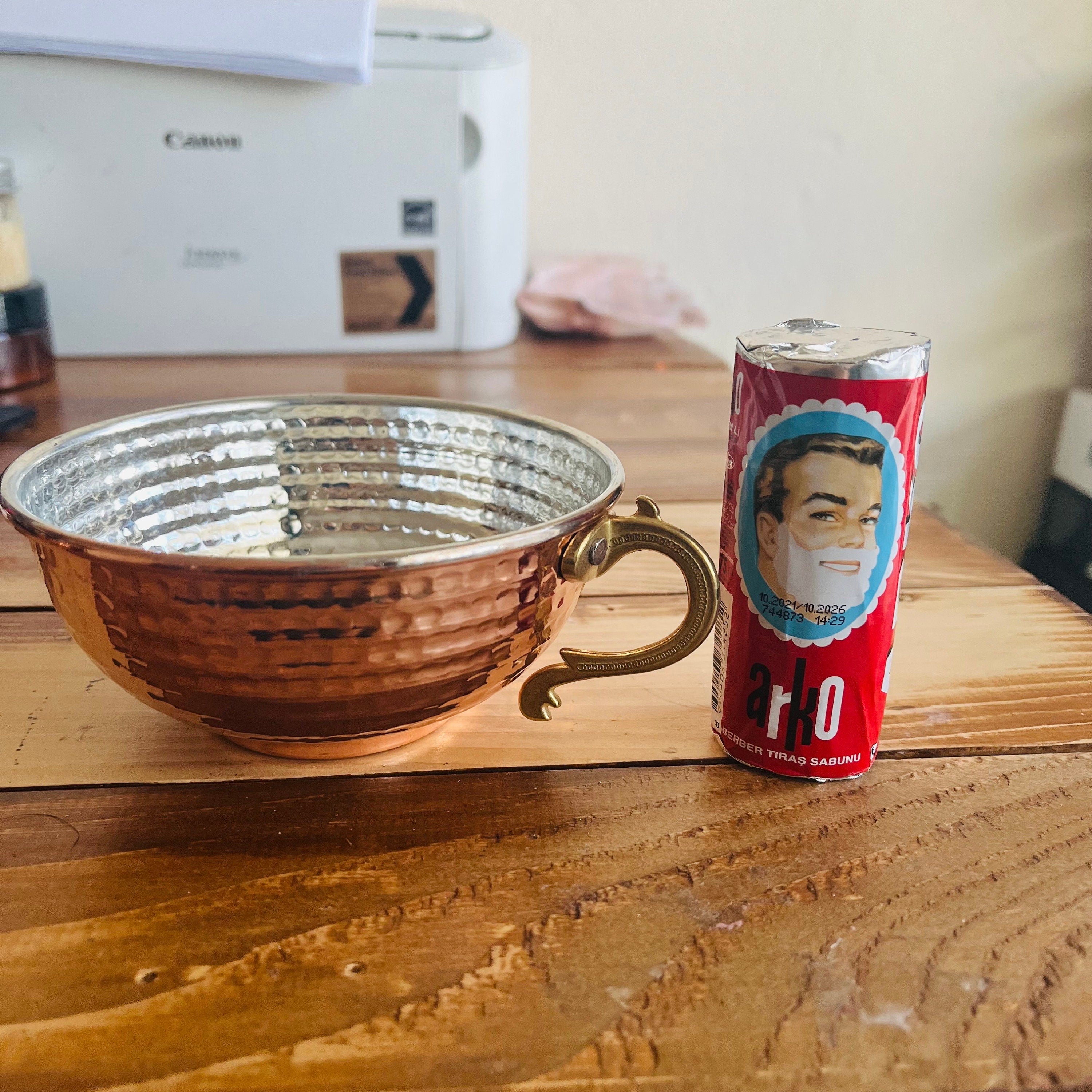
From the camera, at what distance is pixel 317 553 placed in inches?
18.9

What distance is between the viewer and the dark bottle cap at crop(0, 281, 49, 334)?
89cm

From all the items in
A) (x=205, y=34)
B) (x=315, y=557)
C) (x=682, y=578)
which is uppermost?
(x=205, y=34)

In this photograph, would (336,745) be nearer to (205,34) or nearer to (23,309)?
(23,309)

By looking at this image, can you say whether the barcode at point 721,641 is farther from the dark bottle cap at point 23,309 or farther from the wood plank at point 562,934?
the dark bottle cap at point 23,309

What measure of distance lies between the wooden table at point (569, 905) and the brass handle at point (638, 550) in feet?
0.14

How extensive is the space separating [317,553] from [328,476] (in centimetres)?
4

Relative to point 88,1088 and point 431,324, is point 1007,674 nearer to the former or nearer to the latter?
point 88,1088

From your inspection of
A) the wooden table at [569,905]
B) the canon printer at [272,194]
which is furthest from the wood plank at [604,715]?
the canon printer at [272,194]

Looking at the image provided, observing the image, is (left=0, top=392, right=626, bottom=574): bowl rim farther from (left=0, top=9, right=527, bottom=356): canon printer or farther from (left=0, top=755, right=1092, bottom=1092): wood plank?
(left=0, top=9, right=527, bottom=356): canon printer

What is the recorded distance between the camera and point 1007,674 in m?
0.47

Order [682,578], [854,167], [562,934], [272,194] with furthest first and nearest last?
[854,167], [272,194], [682,578], [562,934]

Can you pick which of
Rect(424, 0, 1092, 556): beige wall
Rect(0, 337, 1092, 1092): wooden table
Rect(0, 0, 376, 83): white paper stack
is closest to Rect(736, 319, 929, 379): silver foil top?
Rect(0, 337, 1092, 1092): wooden table

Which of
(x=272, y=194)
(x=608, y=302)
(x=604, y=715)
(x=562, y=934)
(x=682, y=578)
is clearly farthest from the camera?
(x=608, y=302)

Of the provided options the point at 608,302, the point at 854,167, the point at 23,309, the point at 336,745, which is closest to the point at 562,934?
the point at 336,745
